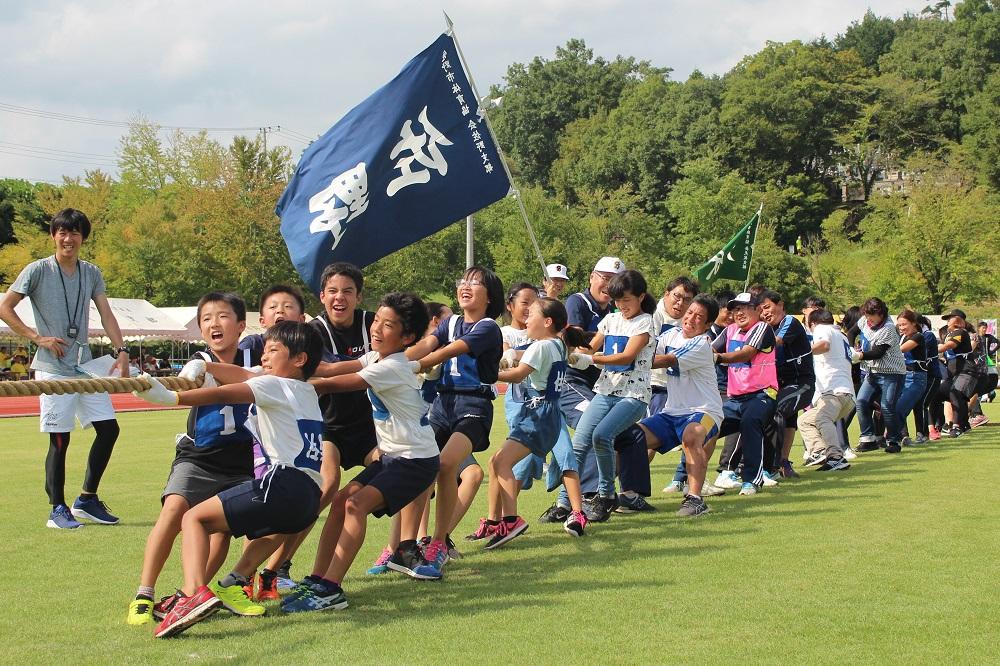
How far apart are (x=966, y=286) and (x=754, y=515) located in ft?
148

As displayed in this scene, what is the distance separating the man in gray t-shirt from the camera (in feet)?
26.8

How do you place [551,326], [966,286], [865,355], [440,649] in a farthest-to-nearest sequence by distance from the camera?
1. [966,286]
2. [865,355]
3. [551,326]
4. [440,649]

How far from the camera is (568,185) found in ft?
287

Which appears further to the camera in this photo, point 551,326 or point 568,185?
point 568,185

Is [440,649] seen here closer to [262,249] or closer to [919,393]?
[919,393]

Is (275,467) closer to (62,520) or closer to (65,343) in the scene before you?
(62,520)

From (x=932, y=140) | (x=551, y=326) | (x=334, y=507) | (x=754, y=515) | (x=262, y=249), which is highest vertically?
(x=932, y=140)

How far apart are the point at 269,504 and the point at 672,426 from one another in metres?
4.95

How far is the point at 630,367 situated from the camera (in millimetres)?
8320

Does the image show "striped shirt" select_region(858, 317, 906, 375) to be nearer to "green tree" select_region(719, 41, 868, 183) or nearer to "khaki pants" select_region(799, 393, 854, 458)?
"khaki pants" select_region(799, 393, 854, 458)

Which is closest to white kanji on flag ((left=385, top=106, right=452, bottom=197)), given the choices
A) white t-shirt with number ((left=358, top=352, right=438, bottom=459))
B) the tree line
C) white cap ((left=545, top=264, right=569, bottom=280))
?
white cap ((left=545, top=264, right=569, bottom=280))

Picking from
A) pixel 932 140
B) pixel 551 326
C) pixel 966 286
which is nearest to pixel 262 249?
pixel 966 286

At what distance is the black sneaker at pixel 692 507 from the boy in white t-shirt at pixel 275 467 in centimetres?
426

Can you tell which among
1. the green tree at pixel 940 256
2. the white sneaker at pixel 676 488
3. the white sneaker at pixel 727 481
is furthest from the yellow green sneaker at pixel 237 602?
the green tree at pixel 940 256
